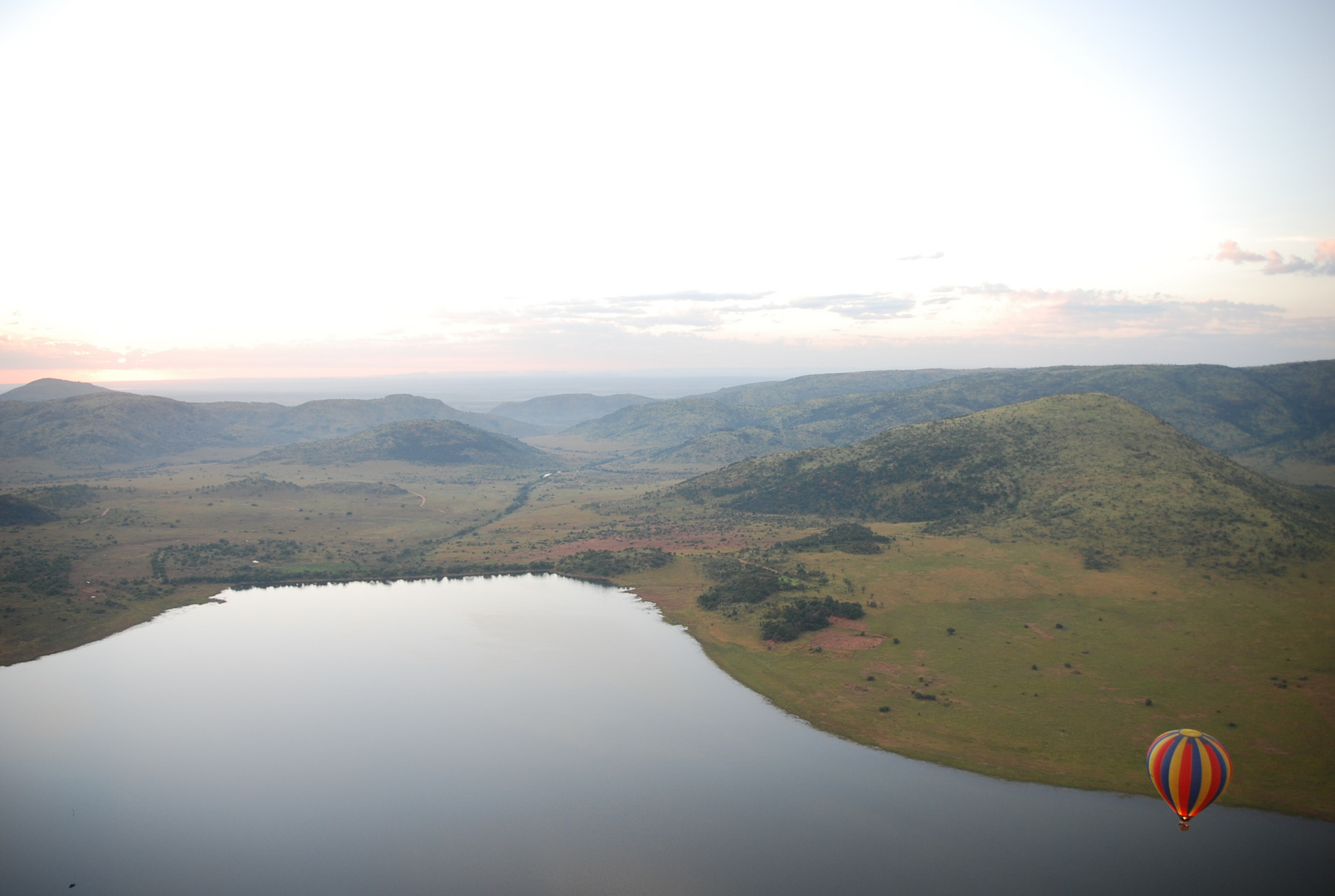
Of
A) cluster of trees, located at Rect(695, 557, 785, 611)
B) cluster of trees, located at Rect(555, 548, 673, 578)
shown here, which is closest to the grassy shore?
cluster of trees, located at Rect(695, 557, 785, 611)

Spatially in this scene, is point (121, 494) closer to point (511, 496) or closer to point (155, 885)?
point (511, 496)

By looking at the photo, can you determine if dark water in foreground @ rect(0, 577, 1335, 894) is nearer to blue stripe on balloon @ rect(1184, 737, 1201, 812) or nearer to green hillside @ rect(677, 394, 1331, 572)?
blue stripe on balloon @ rect(1184, 737, 1201, 812)

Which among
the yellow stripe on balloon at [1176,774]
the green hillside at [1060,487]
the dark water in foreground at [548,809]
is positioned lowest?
the dark water in foreground at [548,809]

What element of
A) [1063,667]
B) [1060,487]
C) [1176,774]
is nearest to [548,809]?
[1176,774]

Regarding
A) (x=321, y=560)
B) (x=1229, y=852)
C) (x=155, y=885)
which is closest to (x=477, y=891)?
(x=155, y=885)

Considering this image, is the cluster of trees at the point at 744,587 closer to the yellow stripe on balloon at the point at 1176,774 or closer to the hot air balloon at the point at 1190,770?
the hot air balloon at the point at 1190,770

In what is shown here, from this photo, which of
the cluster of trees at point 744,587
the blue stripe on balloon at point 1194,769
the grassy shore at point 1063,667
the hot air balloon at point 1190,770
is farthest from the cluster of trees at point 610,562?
the blue stripe on balloon at point 1194,769

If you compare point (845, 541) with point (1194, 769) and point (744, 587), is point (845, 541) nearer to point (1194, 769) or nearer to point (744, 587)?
point (744, 587)
